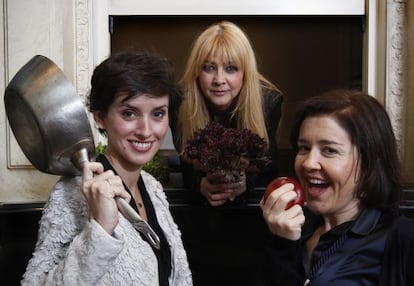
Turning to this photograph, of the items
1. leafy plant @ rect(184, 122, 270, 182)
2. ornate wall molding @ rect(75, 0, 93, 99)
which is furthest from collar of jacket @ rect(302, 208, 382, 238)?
ornate wall molding @ rect(75, 0, 93, 99)

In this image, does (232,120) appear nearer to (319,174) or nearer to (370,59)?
(319,174)

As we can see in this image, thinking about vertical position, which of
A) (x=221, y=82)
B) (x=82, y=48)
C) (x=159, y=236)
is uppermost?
(x=82, y=48)

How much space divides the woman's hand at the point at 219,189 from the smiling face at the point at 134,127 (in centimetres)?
46

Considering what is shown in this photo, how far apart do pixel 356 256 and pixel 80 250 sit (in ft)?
1.47

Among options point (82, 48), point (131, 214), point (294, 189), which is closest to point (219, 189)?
point (294, 189)

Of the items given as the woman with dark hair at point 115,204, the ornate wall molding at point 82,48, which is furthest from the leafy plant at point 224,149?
the ornate wall molding at point 82,48

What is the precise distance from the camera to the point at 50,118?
3.37 feet

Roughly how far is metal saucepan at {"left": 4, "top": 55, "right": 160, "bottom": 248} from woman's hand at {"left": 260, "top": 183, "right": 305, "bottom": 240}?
202 millimetres

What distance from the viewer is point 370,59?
8.56 feet

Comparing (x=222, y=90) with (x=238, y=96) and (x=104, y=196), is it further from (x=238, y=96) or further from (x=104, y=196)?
(x=104, y=196)

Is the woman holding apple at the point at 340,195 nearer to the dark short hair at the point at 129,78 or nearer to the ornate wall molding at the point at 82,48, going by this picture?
the dark short hair at the point at 129,78

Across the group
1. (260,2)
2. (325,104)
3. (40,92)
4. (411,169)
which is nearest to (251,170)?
(325,104)

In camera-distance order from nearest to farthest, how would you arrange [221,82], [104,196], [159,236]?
1. [104,196]
2. [159,236]
3. [221,82]

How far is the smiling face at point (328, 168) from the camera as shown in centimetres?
103
